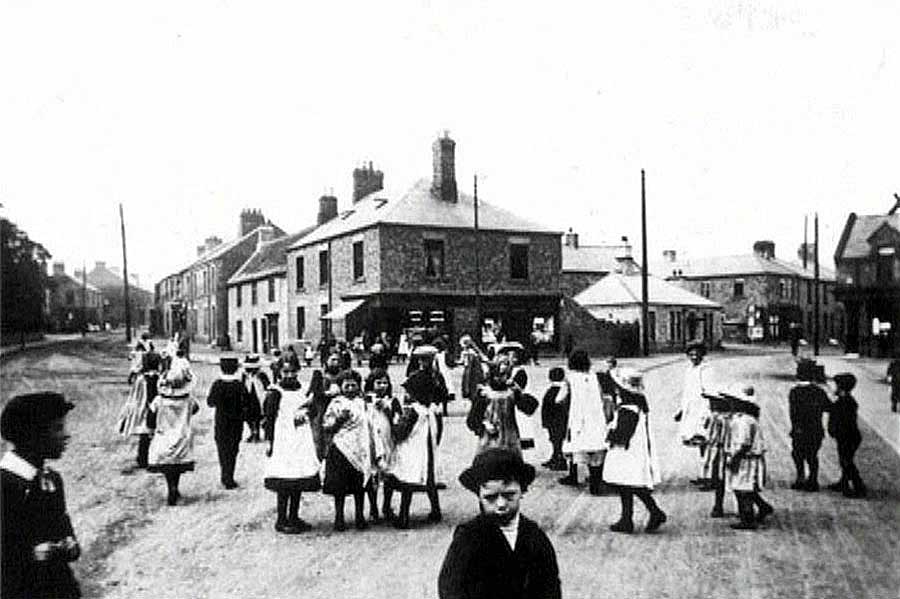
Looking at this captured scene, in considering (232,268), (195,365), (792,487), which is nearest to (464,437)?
(792,487)

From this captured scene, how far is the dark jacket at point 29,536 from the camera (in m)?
→ 3.32

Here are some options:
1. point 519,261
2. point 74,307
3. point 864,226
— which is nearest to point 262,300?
point 519,261

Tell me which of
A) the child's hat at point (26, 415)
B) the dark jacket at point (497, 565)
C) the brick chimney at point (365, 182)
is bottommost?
the dark jacket at point (497, 565)

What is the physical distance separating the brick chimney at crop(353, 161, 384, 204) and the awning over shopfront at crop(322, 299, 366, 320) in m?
6.05

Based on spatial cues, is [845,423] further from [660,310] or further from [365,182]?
[660,310]

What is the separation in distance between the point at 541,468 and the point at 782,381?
1051 centimetres

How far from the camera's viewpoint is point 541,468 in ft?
32.7

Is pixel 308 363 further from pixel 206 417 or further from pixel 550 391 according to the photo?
pixel 550 391

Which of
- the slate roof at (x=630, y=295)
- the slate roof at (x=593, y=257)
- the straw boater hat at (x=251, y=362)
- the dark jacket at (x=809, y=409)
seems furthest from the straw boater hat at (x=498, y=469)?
the slate roof at (x=593, y=257)

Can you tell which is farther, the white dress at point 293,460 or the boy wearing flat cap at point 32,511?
the white dress at point 293,460

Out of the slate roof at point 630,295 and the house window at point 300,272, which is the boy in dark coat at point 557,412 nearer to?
the house window at point 300,272

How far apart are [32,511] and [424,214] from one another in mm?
26618

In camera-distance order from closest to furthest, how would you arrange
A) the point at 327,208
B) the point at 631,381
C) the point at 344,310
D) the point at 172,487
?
the point at 631,381, the point at 172,487, the point at 344,310, the point at 327,208

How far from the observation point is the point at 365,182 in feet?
112
